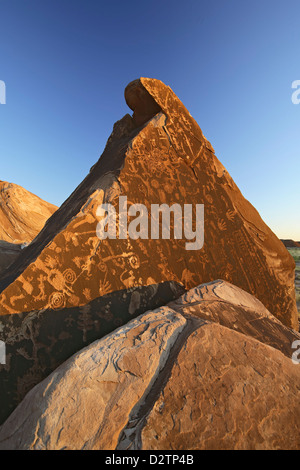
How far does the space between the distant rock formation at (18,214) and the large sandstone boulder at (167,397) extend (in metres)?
9.26

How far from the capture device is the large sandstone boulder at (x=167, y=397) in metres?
0.86

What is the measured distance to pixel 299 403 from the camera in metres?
0.99

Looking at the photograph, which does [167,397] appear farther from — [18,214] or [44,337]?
[18,214]

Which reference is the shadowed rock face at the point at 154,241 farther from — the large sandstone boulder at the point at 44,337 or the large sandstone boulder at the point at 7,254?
the large sandstone boulder at the point at 7,254

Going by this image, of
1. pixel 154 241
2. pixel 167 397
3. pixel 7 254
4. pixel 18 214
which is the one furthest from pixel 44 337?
pixel 18 214

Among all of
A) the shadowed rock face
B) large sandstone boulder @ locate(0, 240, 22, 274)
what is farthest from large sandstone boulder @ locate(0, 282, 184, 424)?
large sandstone boulder @ locate(0, 240, 22, 274)

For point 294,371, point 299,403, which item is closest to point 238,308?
point 294,371

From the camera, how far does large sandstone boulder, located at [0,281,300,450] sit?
0.86 m

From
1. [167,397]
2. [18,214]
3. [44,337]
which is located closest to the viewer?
[167,397]

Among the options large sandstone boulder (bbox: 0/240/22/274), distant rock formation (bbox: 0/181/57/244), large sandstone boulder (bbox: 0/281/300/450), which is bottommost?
large sandstone boulder (bbox: 0/281/300/450)

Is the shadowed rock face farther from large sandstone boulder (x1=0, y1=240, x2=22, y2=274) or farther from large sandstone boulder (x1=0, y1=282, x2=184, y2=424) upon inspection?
large sandstone boulder (x1=0, y1=240, x2=22, y2=274)

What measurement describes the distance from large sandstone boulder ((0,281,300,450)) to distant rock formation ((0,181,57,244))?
926cm

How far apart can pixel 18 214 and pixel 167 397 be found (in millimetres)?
11050

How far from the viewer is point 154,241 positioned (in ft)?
5.95
